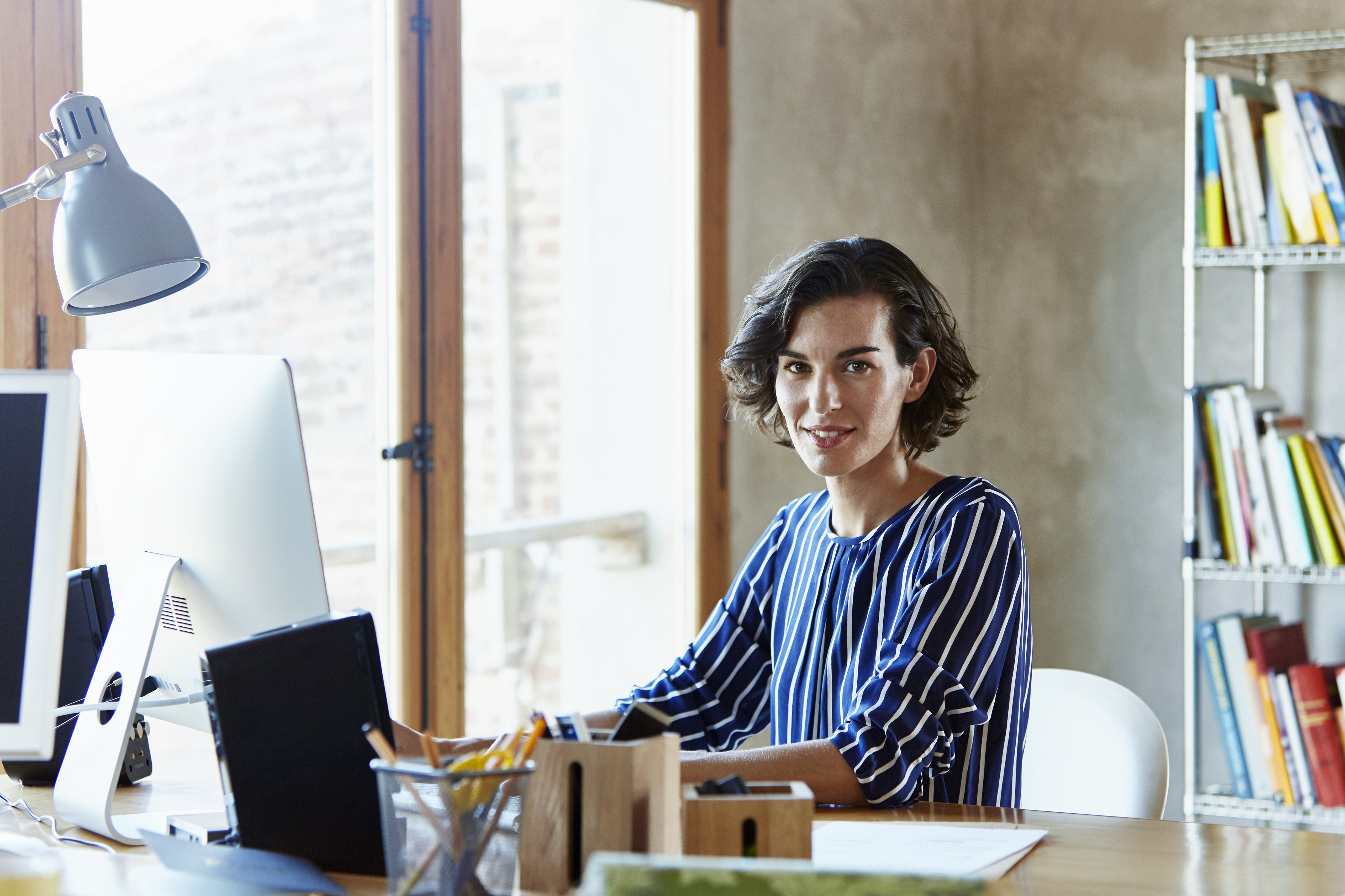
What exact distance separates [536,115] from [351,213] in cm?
68

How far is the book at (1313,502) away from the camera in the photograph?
2830 millimetres

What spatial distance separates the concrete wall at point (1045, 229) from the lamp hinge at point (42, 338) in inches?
62.7

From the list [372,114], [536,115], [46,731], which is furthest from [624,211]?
[46,731]

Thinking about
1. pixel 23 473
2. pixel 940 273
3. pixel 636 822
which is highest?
pixel 940 273

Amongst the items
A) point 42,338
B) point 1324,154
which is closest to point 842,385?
Answer: point 42,338

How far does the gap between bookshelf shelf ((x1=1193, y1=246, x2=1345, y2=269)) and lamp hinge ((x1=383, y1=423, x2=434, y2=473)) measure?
5.35 ft

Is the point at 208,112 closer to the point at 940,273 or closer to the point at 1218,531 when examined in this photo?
the point at 940,273

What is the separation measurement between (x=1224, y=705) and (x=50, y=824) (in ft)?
7.87

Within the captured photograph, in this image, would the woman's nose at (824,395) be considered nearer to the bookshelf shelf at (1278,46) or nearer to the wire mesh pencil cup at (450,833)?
the wire mesh pencil cup at (450,833)

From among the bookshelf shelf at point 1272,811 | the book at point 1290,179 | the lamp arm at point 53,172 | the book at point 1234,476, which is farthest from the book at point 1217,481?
the lamp arm at point 53,172

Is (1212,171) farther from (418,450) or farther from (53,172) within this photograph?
(53,172)

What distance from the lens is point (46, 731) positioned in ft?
3.80

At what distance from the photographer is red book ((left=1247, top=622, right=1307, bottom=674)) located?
2.94 m

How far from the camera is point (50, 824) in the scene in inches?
55.4
